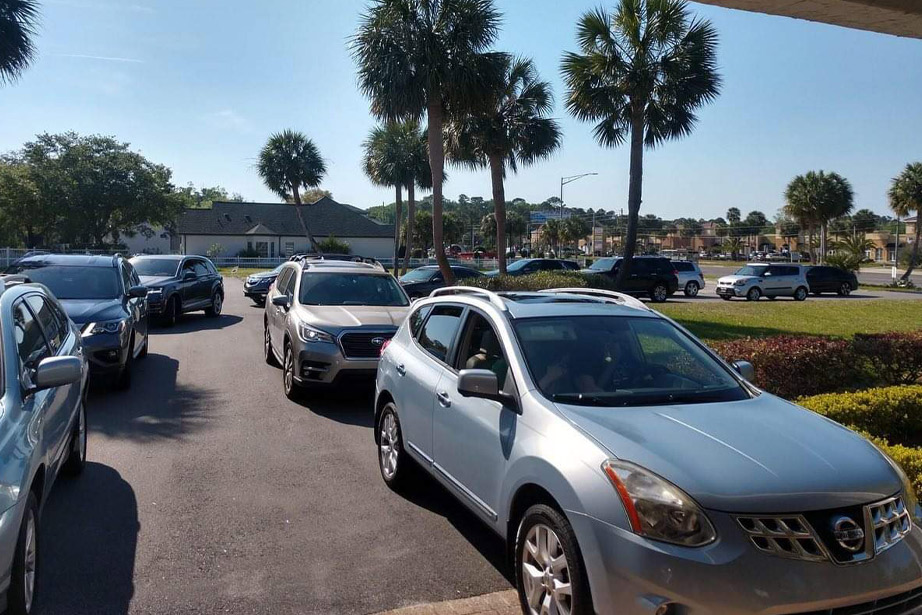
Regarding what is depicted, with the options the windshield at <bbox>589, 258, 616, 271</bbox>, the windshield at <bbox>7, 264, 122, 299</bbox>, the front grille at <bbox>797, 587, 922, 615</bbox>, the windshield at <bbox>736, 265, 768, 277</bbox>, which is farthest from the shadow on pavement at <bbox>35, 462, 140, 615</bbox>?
the windshield at <bbox>736, 265, 768, 277</bbox>

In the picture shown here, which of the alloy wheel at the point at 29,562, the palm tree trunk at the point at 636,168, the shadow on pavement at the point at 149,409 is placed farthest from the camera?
the palm tree trunk at the point at 636,168

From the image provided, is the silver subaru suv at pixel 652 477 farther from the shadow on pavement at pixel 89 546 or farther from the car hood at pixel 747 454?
the shadow on pavement at pixel 89 546

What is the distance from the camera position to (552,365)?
4508 millimetres

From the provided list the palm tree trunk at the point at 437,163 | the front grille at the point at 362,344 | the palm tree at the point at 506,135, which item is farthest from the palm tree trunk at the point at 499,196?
the front grille at the point at 362,344

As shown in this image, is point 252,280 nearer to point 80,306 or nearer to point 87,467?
point 80,306

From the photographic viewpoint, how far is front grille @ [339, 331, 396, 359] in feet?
29.1

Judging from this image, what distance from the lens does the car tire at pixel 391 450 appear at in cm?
589

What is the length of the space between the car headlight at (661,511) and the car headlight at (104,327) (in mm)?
7678

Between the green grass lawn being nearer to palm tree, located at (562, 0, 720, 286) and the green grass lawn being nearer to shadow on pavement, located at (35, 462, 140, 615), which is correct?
palm tree, located at (562, 0, 720, 286)

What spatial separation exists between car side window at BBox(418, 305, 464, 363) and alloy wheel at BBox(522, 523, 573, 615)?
6.08 ft

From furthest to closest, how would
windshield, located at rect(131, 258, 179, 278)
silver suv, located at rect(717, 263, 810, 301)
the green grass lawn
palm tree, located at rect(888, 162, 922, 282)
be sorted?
palm tree, located at rect(888, 162, 922, 282), silver suv, located at rect(717, 263, 810, 301), windshield, located at rect(131, 258, 179, 278), the green grass lawn

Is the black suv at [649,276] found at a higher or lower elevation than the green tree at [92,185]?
lower

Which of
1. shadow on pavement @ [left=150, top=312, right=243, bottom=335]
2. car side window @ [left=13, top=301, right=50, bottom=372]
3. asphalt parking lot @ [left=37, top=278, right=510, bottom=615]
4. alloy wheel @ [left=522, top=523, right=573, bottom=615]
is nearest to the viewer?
alloy wheel @ [left=522, top=523, right=573, bottom=615]

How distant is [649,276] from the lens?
29484mm
